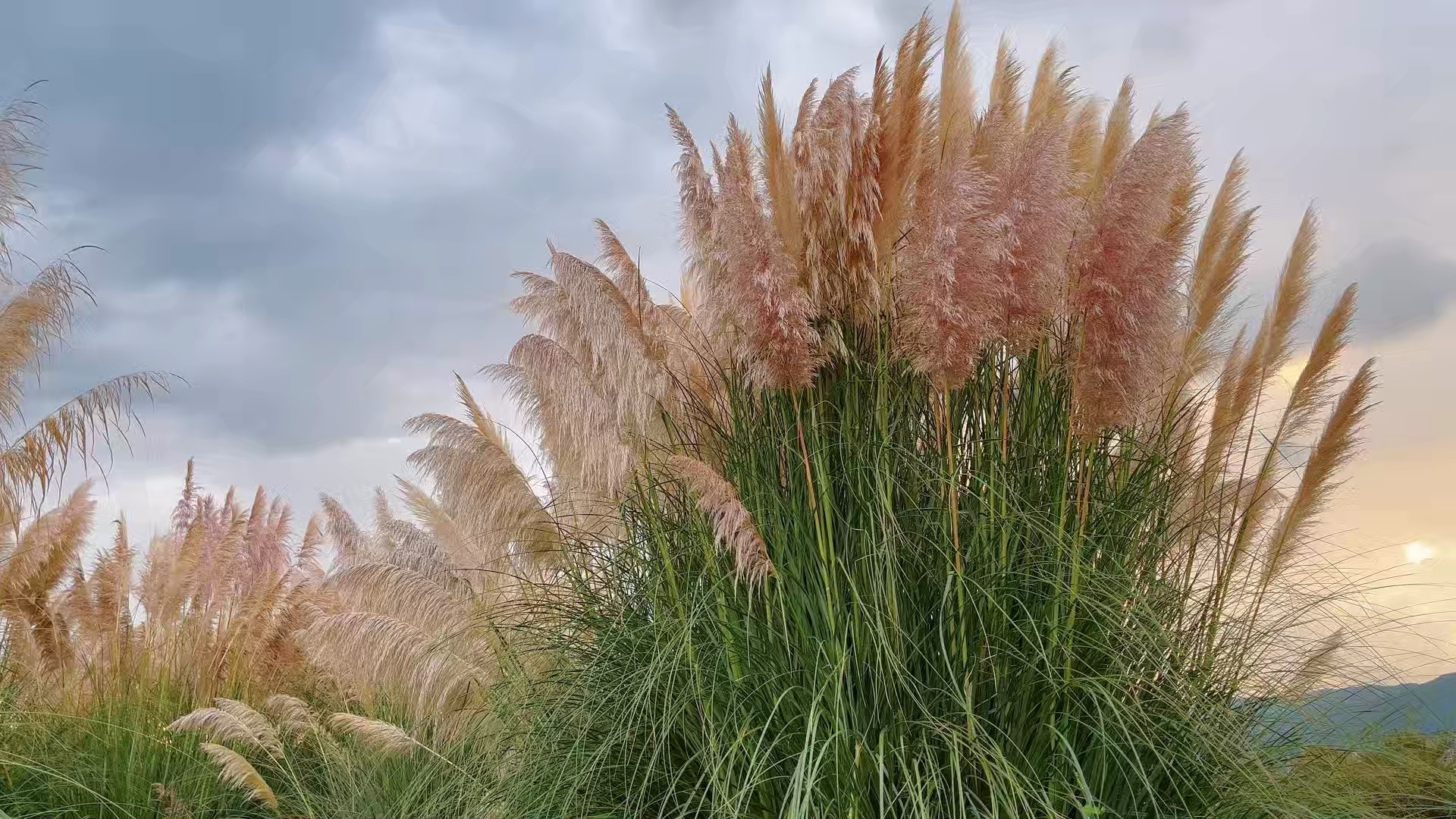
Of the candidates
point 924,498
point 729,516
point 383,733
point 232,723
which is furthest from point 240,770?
point 924,498

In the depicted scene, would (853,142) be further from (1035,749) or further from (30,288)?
(30,288)

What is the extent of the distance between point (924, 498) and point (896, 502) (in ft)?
0.44

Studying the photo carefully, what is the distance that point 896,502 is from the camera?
340cm

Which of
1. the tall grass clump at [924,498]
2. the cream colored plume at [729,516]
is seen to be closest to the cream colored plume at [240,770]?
the tall grass clump at [924,498]

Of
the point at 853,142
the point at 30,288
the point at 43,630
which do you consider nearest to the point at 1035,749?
the point at 853,142

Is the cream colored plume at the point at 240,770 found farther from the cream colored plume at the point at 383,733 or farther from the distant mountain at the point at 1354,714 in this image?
the distant mountain at the point at 1354,714

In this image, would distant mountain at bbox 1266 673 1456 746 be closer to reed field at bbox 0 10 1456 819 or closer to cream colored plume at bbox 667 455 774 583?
reed field at bbox 0 10 1456 819

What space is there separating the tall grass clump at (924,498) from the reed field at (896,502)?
1 cm

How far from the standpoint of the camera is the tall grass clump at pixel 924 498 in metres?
2.99

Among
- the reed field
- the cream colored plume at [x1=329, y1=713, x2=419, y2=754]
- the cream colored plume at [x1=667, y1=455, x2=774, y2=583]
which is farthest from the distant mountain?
the cream colored plume at [x1=329, y1=713, x2=419, y2=754]

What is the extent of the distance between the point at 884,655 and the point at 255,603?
445 cm

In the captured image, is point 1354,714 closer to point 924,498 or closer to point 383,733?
point 924,498

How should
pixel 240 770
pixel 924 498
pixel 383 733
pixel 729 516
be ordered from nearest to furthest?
1. pixel 729 516
2. pixel 924 498
3. pixel 240 770
4. pixel 383 733

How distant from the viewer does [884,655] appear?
9.98 feet
